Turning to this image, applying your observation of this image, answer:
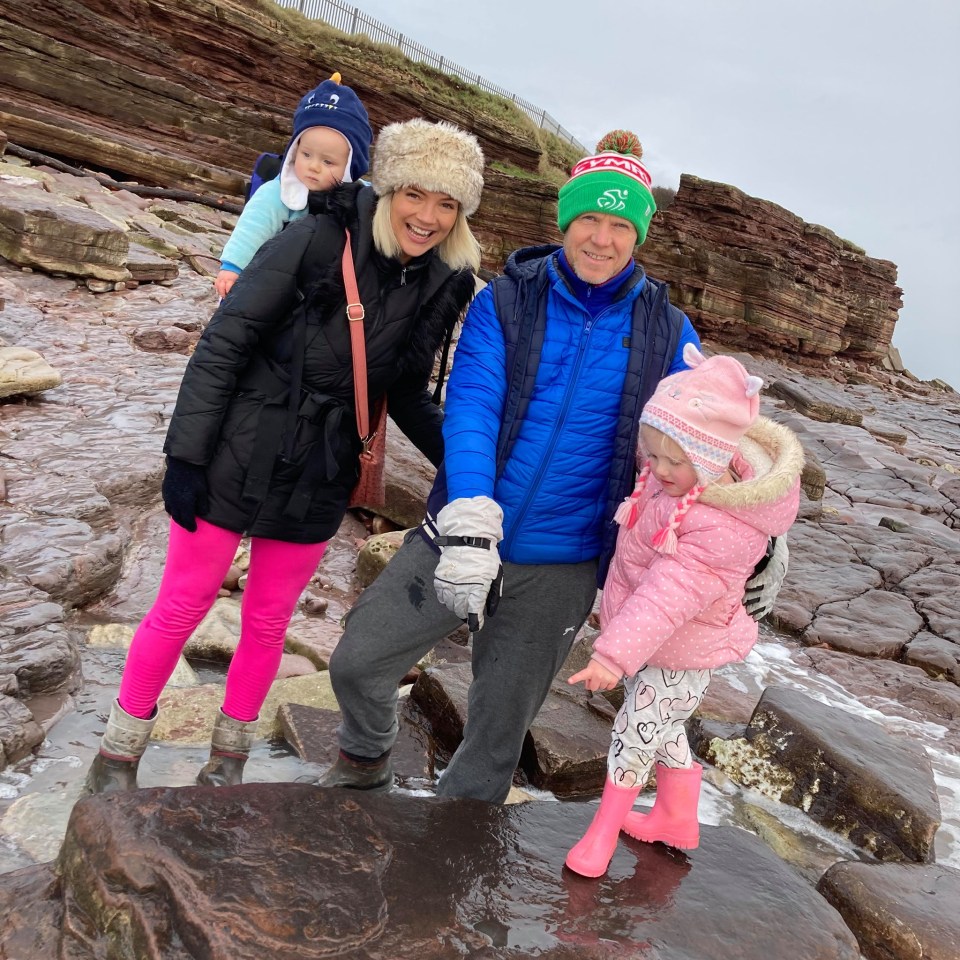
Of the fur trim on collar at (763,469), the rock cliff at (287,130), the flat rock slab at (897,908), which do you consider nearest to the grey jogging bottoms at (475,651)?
the fur trim on collar at (763,469)

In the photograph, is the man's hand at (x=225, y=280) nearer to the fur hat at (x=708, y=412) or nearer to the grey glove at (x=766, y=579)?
the fur hat at (x=708, y=412)

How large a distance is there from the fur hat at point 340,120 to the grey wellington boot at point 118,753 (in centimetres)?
185

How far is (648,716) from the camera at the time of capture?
2199 millimetres

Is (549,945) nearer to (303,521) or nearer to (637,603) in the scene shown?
(637,603)

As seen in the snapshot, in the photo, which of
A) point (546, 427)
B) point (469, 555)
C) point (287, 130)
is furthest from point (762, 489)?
point (287, 130)

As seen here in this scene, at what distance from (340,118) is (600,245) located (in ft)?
3.49

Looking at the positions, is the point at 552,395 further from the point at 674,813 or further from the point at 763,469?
the point at 674,813

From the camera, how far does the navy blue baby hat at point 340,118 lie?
8.95 ft

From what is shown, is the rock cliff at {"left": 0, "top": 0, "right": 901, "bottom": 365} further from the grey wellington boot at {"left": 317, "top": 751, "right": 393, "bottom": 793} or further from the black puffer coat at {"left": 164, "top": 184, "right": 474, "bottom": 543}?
the grey wellington boot at {"left": 317, "top": 751, "right": 393, "bottom": 793}

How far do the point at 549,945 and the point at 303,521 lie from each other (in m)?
1.34

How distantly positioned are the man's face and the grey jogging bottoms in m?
0.88

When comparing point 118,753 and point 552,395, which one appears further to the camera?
point 118,753

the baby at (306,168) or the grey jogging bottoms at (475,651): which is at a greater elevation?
the baby at (306,168)

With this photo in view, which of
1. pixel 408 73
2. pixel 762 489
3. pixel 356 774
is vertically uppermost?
pixel 408 73
